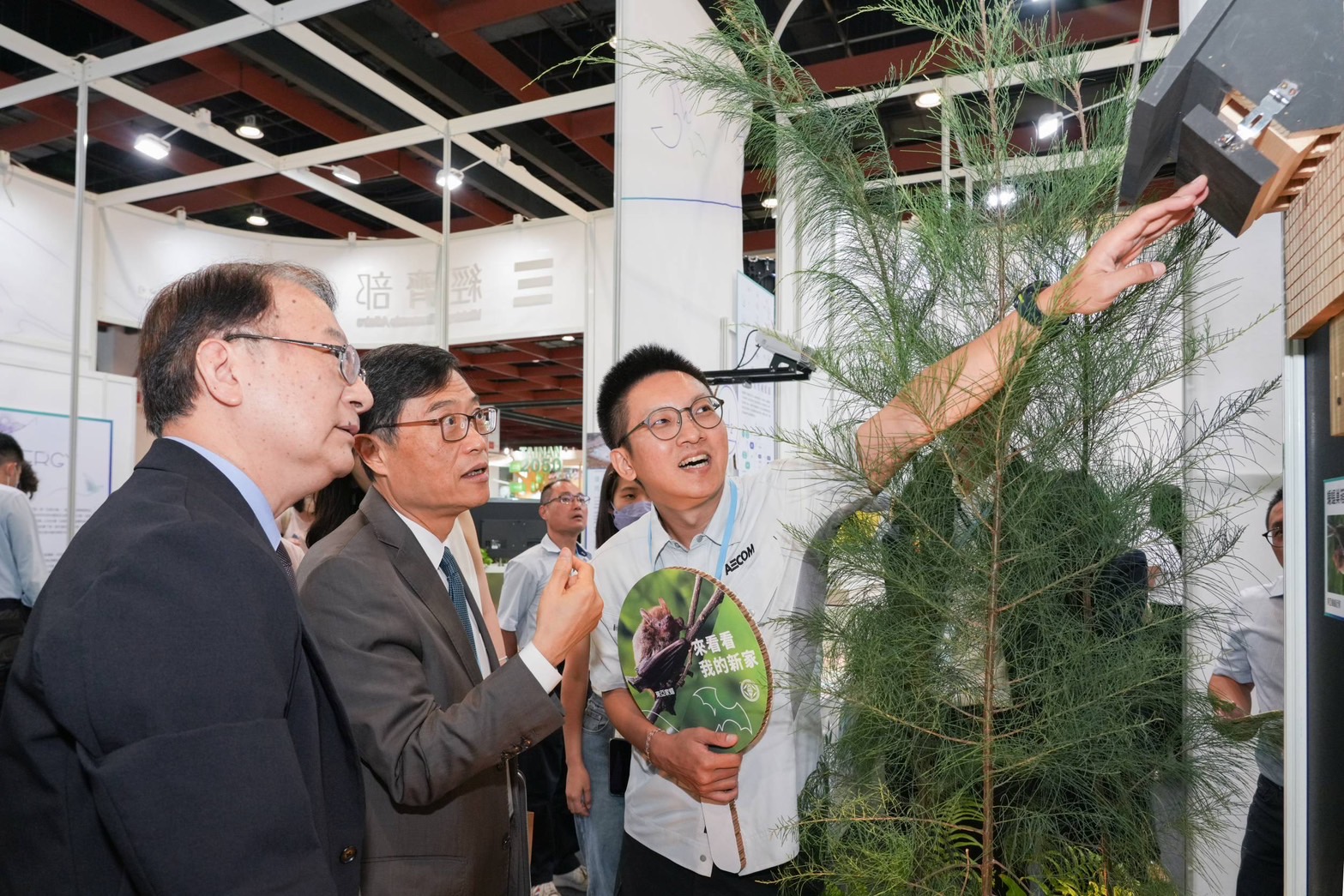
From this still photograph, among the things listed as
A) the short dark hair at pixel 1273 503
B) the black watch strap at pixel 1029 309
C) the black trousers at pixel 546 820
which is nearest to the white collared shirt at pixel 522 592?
the black trousers at pixel 546 820

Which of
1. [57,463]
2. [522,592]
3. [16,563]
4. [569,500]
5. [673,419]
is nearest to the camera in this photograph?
[673,419]

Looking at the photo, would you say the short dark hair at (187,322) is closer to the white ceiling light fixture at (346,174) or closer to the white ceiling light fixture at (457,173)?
the white ceiling light fixture at (457,173)

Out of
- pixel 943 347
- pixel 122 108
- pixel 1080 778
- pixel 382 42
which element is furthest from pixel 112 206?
pixel 1080 778

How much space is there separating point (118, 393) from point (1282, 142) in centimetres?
577

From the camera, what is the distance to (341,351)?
3.84ft

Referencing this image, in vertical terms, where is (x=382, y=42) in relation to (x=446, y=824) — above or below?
above

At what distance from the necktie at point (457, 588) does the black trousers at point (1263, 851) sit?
56.8 inches

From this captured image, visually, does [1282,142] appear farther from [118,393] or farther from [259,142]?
[259,142]

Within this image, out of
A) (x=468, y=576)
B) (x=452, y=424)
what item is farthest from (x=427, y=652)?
(x=468, y=576)

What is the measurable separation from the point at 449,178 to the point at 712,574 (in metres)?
4.50

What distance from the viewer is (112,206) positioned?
5.09 meters

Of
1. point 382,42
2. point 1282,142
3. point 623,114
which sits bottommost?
point 1282,142

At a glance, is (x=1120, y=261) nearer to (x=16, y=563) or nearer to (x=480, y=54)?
(x=16, y=563)

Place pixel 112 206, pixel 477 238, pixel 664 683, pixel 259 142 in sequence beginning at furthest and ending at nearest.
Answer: pixel 259 142 < pixel 477 238 < pixel 112 206 < pixel 664 683
